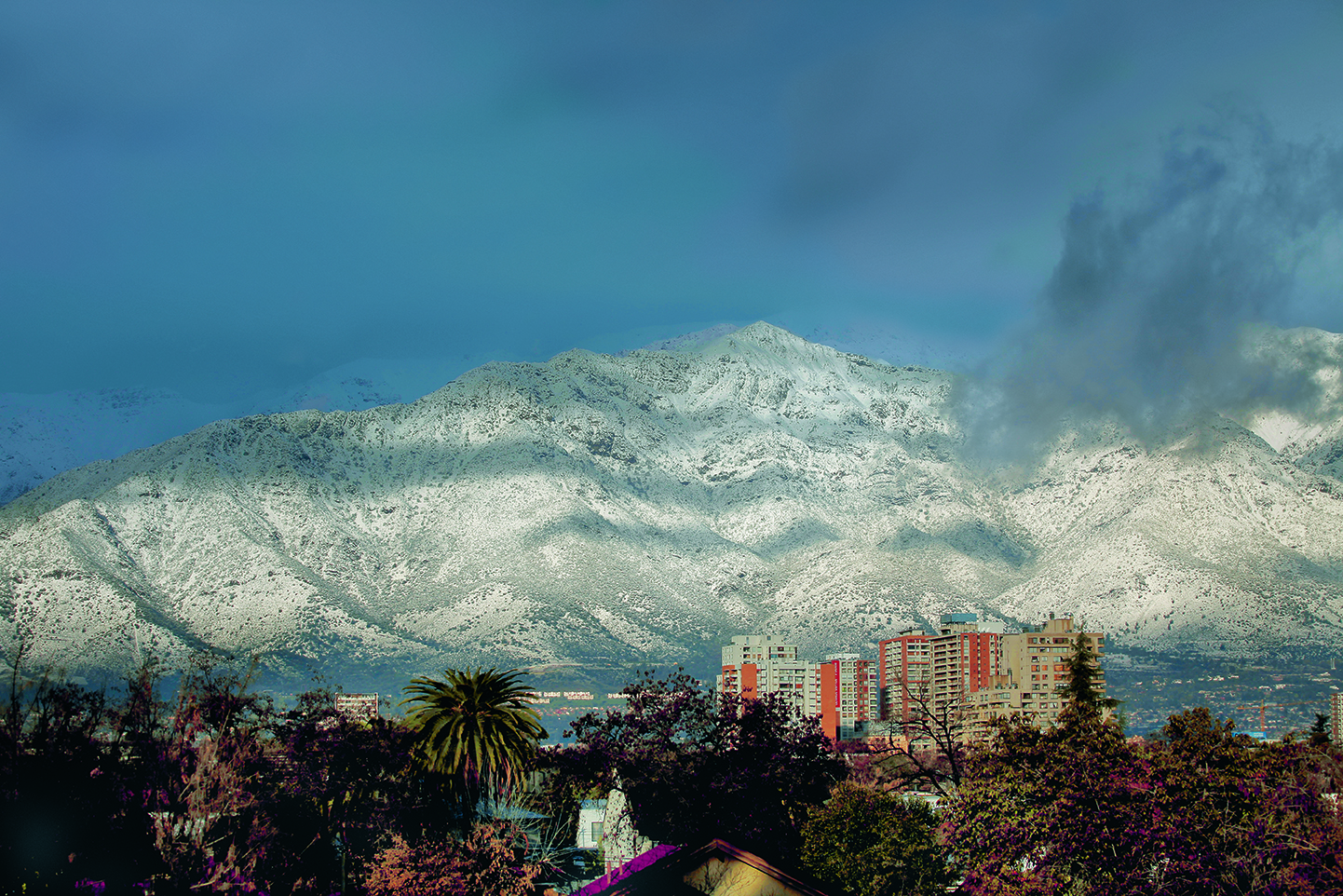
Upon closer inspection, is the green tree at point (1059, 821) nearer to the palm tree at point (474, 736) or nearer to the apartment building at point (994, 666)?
the palm tree at point (474, 736)

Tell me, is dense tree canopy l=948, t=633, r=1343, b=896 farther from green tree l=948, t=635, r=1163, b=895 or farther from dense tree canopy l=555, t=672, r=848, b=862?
dense tree canopy l=555, t=672, r=848, b=862

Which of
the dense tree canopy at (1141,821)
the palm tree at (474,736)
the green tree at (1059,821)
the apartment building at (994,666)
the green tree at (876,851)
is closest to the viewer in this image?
the dense tree canopy at (1141,821)

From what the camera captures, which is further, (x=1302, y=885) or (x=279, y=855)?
(x=279, y=855)

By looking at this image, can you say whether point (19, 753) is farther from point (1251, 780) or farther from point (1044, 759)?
point (1251, 780)

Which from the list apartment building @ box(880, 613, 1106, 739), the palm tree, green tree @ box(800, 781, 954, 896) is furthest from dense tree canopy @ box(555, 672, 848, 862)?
apartment building @ box(880, 613, 1106, 739)

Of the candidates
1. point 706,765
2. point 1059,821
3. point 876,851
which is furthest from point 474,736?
point 1059,821

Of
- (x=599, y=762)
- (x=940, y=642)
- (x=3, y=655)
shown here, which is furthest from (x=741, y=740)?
(x=3, y=655)

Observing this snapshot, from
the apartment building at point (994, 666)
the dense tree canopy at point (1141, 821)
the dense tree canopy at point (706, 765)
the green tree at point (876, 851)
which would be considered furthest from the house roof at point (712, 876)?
the apartment building at point (994, 666)
